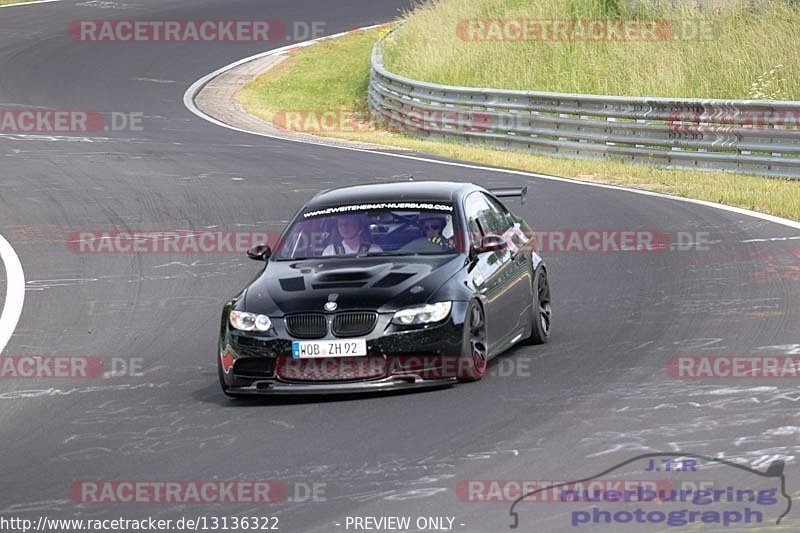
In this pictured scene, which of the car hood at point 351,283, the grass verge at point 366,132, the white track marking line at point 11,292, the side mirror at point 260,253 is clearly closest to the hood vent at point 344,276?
the car hood at point 351,283

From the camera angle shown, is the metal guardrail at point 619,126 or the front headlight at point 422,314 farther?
the metal guardrail at point 619,126

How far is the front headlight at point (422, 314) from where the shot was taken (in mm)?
9820

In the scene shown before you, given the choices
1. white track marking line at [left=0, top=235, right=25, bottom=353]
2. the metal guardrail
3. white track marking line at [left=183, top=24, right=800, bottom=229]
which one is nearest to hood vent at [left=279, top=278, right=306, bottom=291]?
white track marking line at [left=0, top=235, right=25, bottom=353]

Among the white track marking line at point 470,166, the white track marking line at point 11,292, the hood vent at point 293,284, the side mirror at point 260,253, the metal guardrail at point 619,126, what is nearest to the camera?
the hood vent at point 293,284

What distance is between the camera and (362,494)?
7.28 metres

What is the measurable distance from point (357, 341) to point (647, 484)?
3.07m

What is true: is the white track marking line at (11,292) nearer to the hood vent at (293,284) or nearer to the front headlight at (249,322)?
the front headlight at (249,322)

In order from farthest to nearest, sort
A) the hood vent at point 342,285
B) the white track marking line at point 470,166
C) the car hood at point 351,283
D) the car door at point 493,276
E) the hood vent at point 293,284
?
the white track marking line at point 470,166 → the car door at point 493,276 → the hood vent at point 293,284 → the hood vent at point 342,285 → the car hood at point 351,283

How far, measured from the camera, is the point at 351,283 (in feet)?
33.3

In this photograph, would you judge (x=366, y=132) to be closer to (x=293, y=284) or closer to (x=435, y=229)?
(x=435, y=229)

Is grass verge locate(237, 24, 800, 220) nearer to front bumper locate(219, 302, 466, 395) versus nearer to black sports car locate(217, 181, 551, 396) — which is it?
black sports car locate(217, 181, 551, 396)

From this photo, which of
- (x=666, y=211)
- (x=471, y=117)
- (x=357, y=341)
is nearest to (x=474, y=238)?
(x=357, y=341)

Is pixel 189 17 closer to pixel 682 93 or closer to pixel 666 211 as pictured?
pixel 682 93

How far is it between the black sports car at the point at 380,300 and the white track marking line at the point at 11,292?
9.49 ft
